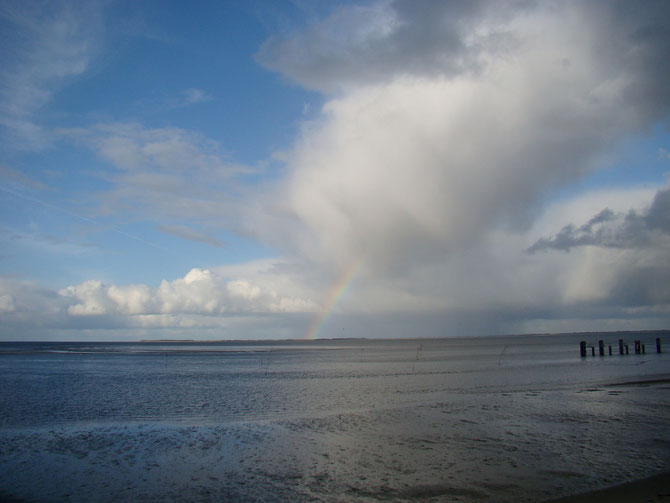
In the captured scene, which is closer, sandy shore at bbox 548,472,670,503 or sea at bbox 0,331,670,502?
sandy shore at bbox 548,472,670,503

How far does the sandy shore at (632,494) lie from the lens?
10.5m

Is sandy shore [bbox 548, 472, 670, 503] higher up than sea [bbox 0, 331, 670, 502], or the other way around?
sandy shore [bbox 548, 472, 670, 503]

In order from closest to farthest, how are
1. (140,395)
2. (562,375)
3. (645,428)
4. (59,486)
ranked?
(59,486), (645,428), (140,395), (562,375)

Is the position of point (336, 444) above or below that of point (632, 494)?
below

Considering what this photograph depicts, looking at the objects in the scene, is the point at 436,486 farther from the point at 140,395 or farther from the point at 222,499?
the point at 140,395

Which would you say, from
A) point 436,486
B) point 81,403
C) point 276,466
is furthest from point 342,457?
point 81,403

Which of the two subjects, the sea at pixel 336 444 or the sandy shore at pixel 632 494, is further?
the sea at pixel 336 444

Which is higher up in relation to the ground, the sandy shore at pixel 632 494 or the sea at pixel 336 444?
the sandy shore at pixel 632 494

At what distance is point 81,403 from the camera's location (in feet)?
93.7

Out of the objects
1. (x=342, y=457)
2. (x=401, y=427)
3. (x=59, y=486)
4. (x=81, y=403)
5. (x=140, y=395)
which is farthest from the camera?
(x=140, y=395)

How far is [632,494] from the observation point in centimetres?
1090

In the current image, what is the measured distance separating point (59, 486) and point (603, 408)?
888 inches

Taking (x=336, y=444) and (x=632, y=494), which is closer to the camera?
(x=632, y=494)

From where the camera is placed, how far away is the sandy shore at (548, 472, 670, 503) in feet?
34.6
